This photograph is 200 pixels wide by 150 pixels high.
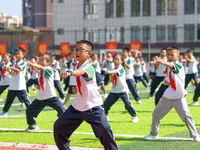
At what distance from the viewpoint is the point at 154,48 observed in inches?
2082

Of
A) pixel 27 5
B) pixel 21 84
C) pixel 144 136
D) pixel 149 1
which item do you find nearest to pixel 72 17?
pixel 149 1

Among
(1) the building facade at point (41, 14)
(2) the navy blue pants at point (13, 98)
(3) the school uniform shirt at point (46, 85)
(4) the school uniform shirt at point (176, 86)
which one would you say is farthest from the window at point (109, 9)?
(4) the school uniform shirt at point (176, 86)

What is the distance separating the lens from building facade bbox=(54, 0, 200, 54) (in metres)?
50.2

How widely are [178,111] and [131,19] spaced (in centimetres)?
4829

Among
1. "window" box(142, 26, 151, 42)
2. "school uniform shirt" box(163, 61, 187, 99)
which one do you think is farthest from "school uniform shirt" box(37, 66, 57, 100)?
"window" box(142, 26, 151, 42)

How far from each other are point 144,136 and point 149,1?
1857 inches

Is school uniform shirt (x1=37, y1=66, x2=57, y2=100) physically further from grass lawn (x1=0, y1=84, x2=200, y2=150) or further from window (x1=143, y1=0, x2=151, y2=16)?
window (x1=143, y1=0, x2=151, y2=16)

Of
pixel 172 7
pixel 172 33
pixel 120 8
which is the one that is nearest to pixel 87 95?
pixel 172 33

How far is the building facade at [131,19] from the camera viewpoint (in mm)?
50250

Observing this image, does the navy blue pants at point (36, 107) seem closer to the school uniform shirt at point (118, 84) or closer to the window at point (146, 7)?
the school uniform shirt at point (118, 84)

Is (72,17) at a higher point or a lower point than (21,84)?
higher

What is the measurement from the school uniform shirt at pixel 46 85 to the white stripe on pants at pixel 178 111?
2.38m

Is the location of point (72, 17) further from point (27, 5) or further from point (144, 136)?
point (144, 136)

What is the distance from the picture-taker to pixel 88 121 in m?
6.21
